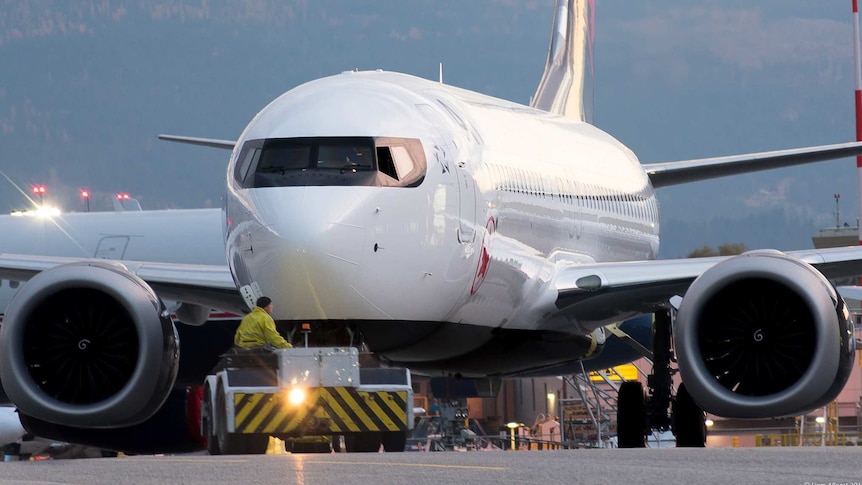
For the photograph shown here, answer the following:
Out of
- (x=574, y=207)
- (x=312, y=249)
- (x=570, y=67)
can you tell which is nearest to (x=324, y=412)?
(x=312, y=249)

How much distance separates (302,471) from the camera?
9000 mm

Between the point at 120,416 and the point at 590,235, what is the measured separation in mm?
7082

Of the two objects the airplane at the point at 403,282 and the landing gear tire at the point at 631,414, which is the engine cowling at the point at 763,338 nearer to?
the airplane at the point at 403,282

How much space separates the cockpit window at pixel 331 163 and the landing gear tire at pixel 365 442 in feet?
6.88

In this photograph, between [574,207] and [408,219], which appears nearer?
[408,219]

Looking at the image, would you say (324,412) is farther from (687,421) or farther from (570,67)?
(570,67)

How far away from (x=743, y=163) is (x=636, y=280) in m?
5.53

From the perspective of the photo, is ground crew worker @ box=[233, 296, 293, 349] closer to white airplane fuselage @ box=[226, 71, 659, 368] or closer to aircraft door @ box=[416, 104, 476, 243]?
white airplane fuselage @ box=[226, 71, 659, 368]

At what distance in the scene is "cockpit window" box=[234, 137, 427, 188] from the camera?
13320 millimetres

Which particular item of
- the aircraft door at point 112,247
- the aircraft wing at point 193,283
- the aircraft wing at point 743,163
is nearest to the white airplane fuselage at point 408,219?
the aircraft wing at point 193,283

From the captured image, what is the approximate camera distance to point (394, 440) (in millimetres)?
12969

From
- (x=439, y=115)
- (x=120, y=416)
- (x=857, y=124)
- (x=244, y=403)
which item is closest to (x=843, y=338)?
(x=439, y=115)

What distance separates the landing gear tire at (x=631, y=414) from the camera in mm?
18812

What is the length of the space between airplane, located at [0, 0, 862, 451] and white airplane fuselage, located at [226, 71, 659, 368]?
0.07 ft
